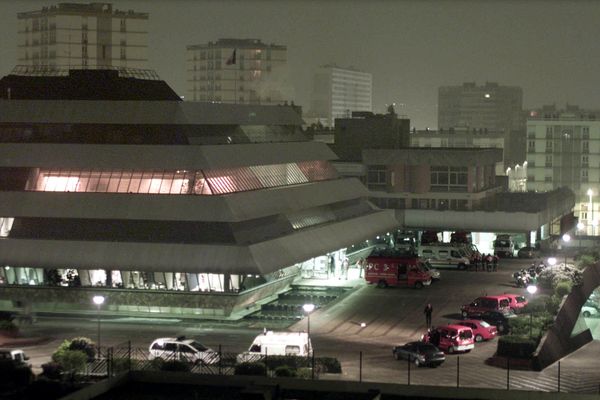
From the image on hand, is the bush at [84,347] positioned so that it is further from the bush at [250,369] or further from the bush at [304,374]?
the bush at [304,374]

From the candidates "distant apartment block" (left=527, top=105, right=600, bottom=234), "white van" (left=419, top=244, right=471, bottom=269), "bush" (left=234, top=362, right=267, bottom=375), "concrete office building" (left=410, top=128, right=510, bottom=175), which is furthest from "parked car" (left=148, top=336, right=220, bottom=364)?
"concrete office building" (left=410, top=128, right=510, bottom=175)

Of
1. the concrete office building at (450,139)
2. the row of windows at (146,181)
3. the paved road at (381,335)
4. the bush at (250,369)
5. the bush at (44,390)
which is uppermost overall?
the concrete office building at (450,139)

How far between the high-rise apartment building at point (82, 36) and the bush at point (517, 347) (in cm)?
13664

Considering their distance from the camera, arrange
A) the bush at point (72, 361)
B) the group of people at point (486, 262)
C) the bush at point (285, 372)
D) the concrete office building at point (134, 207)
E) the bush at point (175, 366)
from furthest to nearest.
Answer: the group of people at point (486, 262), the concrete office building at point (134, 207), the bush at point (72, 361), the bush at point (175, 366), the bush at point (285, 372)

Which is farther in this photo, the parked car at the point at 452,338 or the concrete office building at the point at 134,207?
the concrete office building at the point at 134,207

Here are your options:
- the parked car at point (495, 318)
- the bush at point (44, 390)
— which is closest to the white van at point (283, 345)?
the bush at point (44, 390)

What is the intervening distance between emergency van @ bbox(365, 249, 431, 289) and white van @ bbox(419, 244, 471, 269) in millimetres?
10503

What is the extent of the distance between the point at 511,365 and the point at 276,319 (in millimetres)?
16270

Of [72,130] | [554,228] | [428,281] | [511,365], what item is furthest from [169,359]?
[554,228]

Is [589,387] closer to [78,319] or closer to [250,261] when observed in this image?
[250,261]

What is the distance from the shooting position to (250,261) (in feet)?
207

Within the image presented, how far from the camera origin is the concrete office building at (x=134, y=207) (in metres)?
64.2

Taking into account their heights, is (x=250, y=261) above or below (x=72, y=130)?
below

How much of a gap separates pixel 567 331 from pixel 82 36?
133777 mm
